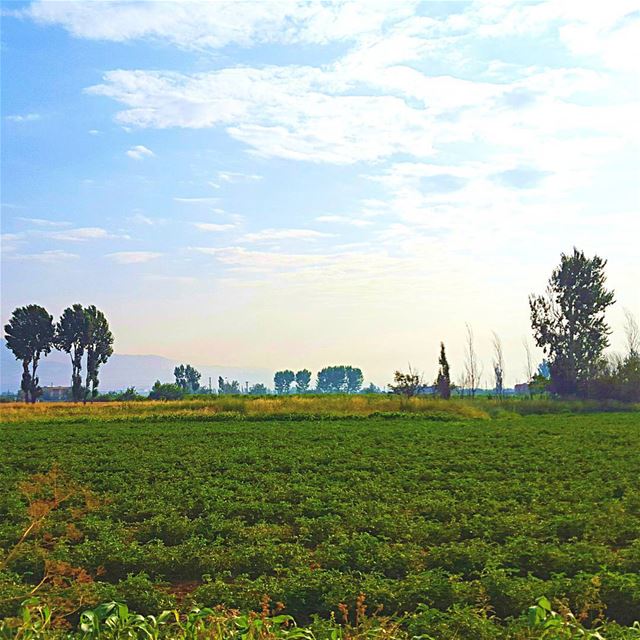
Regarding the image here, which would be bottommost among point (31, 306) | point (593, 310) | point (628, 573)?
point (628, 573)

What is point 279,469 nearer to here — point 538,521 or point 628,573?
point 538,521

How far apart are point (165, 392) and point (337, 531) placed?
245 feet

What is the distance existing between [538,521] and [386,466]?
6099mm

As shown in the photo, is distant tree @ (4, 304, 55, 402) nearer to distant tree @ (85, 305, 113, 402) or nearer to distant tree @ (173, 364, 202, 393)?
distant tree @ (85, 305, 113, 402)

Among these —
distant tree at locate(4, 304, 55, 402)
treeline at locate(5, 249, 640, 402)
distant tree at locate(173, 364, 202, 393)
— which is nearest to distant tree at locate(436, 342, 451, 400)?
treeline at locate(5, 249, 640, 402)

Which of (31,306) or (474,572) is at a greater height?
(31,306)

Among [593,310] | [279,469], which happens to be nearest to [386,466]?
[279,469]

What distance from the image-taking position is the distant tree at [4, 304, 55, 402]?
278 ft

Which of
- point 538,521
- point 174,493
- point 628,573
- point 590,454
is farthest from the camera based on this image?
point 590,454

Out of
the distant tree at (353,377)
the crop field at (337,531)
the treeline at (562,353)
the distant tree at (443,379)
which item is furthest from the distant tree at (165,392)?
the distant tree at (353,377)

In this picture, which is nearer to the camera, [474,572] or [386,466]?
[474,572]

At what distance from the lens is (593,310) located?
64.2 m

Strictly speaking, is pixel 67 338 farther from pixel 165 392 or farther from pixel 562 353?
pixel 562 353

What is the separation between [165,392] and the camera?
271 ft
